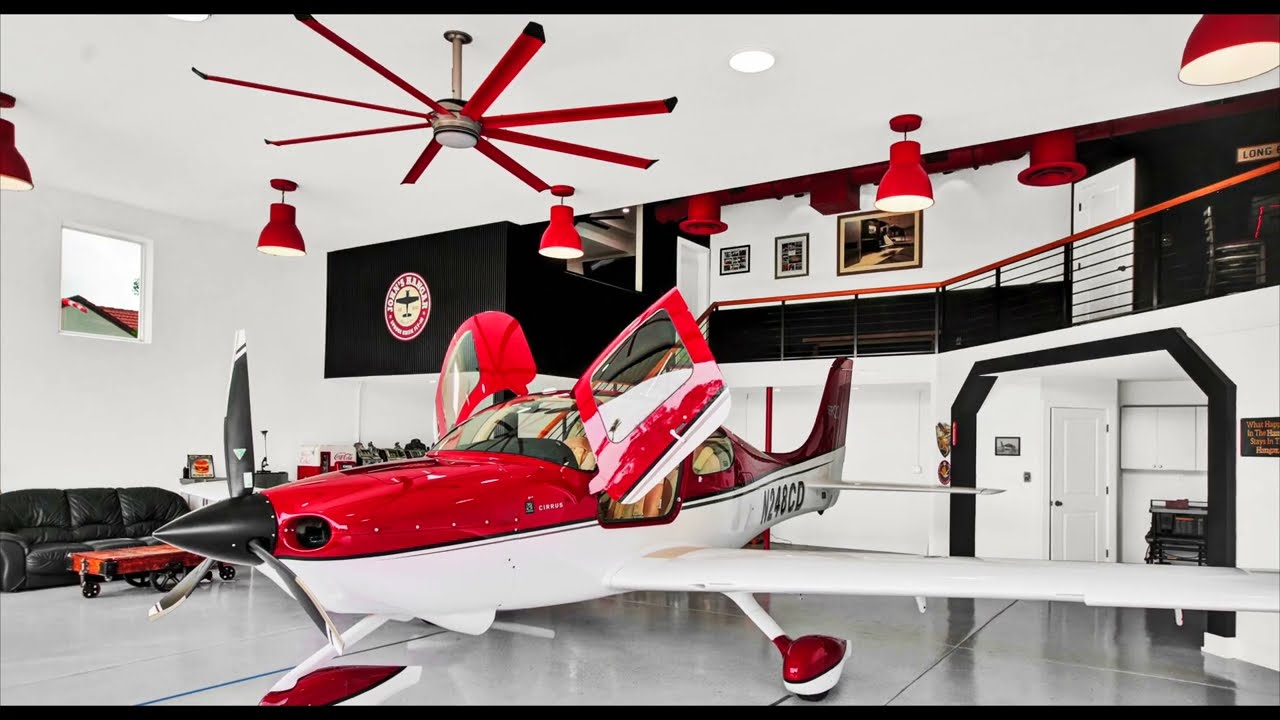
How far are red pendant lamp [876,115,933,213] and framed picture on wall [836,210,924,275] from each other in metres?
5.86

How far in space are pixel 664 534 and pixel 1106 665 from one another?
2.77m

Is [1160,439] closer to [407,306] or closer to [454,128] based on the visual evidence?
[454,128]

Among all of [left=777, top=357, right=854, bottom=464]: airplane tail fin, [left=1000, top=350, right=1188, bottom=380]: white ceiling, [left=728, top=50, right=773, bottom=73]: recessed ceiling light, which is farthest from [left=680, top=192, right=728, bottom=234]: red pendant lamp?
[left=1000, top=350, right=1188, bottom=380]: white ceiling

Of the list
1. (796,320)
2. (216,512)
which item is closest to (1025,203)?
(796,320)

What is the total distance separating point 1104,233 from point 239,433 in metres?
8.85

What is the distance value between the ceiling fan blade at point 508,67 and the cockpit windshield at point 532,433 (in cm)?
167

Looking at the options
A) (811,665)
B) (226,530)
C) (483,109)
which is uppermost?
(483,109)

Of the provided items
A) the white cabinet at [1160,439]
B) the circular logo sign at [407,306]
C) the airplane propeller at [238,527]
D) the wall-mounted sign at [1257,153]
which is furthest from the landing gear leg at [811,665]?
the wall-mounted sign at [1257,153]

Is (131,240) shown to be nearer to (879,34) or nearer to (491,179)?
(491,179)

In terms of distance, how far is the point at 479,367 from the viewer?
5.13 meters

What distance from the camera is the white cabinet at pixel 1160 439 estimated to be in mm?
7867

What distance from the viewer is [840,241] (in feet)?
35.7

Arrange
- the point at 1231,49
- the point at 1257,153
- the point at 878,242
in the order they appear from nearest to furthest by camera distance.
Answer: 1. the point at 1231,49
2. the point at 1257,153
3. the point at 878,242

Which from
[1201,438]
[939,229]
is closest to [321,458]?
[939,229]
